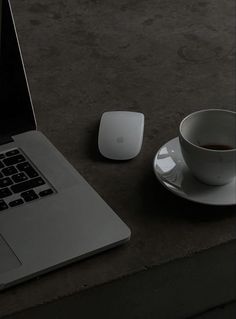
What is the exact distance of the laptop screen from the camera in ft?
→ 2.60

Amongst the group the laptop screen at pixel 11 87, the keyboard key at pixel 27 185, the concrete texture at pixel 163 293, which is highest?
the laptop screen at pixel 11 87

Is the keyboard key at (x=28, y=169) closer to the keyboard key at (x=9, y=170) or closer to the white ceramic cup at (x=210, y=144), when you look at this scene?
the keyboard key at (x=9, y=170)

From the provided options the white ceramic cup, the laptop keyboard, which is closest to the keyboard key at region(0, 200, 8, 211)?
the laptop keyboard

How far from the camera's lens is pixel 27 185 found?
733mm

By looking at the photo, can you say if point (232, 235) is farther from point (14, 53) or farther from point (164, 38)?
point (164, 38)

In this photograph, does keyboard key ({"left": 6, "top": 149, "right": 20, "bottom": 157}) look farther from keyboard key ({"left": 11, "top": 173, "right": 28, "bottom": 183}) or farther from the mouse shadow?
the mouse shadow

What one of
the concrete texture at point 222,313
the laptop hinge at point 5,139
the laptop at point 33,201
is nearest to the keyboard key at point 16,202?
the laptop at point 33,201

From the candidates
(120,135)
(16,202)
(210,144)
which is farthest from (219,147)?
(16,202)

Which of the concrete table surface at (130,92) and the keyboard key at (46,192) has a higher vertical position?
the keyboard key at (46,192)

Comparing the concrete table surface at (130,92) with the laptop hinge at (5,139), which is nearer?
the concrete table surface at (130,92)

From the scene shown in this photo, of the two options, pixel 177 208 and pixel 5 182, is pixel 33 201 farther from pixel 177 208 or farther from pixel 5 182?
pixel 177 208

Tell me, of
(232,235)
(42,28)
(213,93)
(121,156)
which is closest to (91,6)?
(42,28)

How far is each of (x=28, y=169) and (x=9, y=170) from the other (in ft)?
0.07

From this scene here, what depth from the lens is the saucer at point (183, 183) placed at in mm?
715
